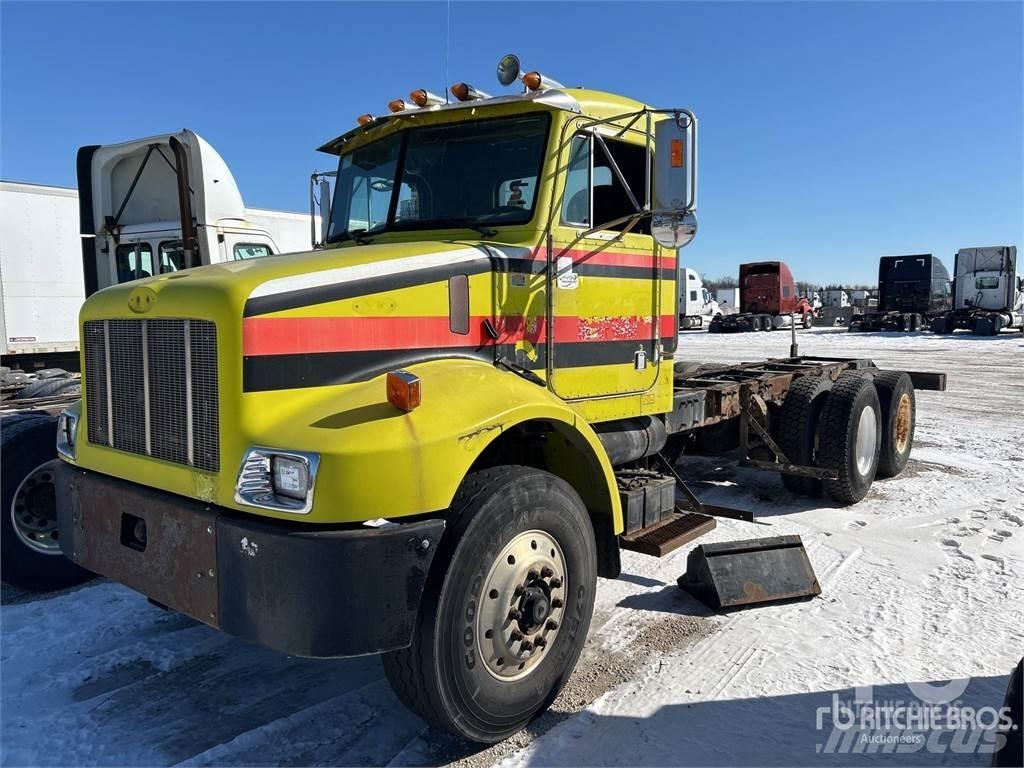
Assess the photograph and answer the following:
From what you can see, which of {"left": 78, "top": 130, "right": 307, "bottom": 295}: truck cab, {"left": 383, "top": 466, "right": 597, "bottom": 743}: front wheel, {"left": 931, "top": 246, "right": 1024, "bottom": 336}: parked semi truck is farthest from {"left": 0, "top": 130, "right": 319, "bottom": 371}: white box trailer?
{"left": 931, "top": 246, "right": 1024, "bottom": 336}: parked semi truck

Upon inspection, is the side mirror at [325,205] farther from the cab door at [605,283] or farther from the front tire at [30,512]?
the front tire at [30,512]

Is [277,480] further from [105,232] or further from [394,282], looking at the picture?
[105,232]

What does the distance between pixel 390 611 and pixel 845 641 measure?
271cm

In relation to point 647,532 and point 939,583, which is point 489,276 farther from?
point 939,583

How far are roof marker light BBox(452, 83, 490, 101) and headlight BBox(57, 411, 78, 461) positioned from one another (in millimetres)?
2616

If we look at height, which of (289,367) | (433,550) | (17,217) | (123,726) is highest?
(17,217)

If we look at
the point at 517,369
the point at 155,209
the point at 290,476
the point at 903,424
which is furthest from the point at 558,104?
the point at 155,209

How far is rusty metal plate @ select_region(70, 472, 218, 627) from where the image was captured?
113 inches

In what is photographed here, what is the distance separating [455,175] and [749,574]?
2.98m

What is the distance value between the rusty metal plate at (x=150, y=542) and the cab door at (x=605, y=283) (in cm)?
201

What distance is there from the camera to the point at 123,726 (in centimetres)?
334

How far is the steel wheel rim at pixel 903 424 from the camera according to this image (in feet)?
25.9

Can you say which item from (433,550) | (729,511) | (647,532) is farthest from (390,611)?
(729,511)

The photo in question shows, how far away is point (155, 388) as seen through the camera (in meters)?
3.19
